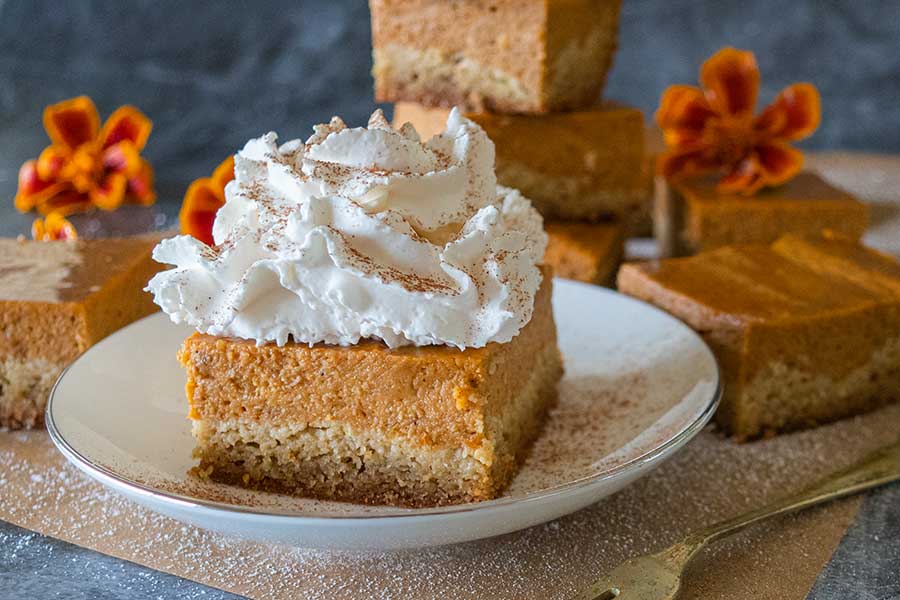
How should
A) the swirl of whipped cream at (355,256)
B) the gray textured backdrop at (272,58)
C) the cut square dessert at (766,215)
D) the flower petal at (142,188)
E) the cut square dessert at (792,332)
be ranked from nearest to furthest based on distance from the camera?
the swirl of whipped cream at (355,256) → the cut square dessert at (792,332) → the cut square dessert at (766,215) → the flower petal at (142,188) → the gray textured backdrop at (272,58)

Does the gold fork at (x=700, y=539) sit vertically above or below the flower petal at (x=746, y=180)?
below

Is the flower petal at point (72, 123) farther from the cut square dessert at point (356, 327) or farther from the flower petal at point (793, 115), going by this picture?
the flower petal at point (793, 115)

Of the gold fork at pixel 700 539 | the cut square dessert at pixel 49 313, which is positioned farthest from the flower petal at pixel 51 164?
the gold fork at pixel 700 539

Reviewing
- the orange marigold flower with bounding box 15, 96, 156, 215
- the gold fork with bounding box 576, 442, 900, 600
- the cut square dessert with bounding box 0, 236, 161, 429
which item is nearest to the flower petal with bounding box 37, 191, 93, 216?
the orange marigold flower with bounding box 15, 96, 156, 215

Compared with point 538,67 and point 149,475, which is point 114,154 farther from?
point 149,475

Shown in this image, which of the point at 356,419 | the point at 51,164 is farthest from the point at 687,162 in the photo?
the point at 51,164

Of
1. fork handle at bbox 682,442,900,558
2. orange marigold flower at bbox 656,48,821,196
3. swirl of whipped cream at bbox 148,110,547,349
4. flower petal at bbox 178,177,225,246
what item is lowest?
fork handle at bbox 682,442,900,558

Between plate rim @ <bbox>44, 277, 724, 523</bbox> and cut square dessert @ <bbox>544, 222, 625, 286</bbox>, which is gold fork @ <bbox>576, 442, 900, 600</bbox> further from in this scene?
cut square dessert @ <bbox>544, 222, 625, 286</bbox>
